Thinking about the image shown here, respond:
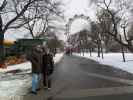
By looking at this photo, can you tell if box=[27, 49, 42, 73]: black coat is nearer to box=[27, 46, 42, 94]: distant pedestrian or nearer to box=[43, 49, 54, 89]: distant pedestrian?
box=[27, 46, 42, 94]: distant pedestrian

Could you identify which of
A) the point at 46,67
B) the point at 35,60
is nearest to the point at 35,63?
the point at 35,60

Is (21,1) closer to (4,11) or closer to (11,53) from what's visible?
(4,11)

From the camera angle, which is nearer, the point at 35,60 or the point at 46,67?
the point at 35,60

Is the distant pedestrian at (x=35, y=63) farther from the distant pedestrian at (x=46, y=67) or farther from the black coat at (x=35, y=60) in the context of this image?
the distant pedestrian at (x=46, y=67)

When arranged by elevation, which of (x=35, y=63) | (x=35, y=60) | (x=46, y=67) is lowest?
(x=46, y=67)

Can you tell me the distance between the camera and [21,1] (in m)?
29.4

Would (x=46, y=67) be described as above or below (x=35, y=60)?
below

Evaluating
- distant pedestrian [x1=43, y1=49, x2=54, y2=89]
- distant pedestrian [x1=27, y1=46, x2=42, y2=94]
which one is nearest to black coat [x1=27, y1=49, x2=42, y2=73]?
distant pedestrian [x1=27, y1=46, x2=42, y2=94]

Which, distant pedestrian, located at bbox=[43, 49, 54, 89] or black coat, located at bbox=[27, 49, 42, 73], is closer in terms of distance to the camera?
black coat, located at bbox=[27, 49, 42, 73]

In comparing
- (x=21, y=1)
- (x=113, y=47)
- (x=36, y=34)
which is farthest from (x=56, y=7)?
(x=113, y=47)

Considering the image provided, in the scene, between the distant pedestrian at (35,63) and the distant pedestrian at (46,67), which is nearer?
the distant pedestrian at (35,63)

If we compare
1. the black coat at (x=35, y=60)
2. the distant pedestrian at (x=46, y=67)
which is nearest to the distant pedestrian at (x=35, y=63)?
the black coat at (x=35, y=60)

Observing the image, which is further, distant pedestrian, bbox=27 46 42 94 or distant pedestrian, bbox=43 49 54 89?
distant pedestrian, bbox=43 49 54 89

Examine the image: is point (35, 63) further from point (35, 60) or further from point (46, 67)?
point (46, 67)
